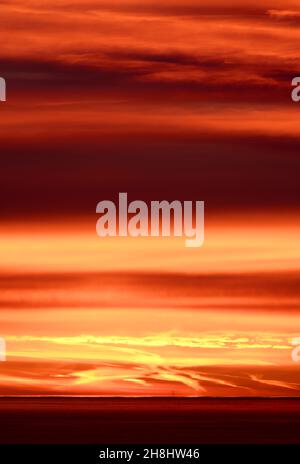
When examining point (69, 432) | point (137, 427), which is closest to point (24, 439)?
point (69, 432)

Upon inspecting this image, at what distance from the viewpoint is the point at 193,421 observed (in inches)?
2936

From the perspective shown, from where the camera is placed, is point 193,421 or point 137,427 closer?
point 137,427

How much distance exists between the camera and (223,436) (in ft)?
193
